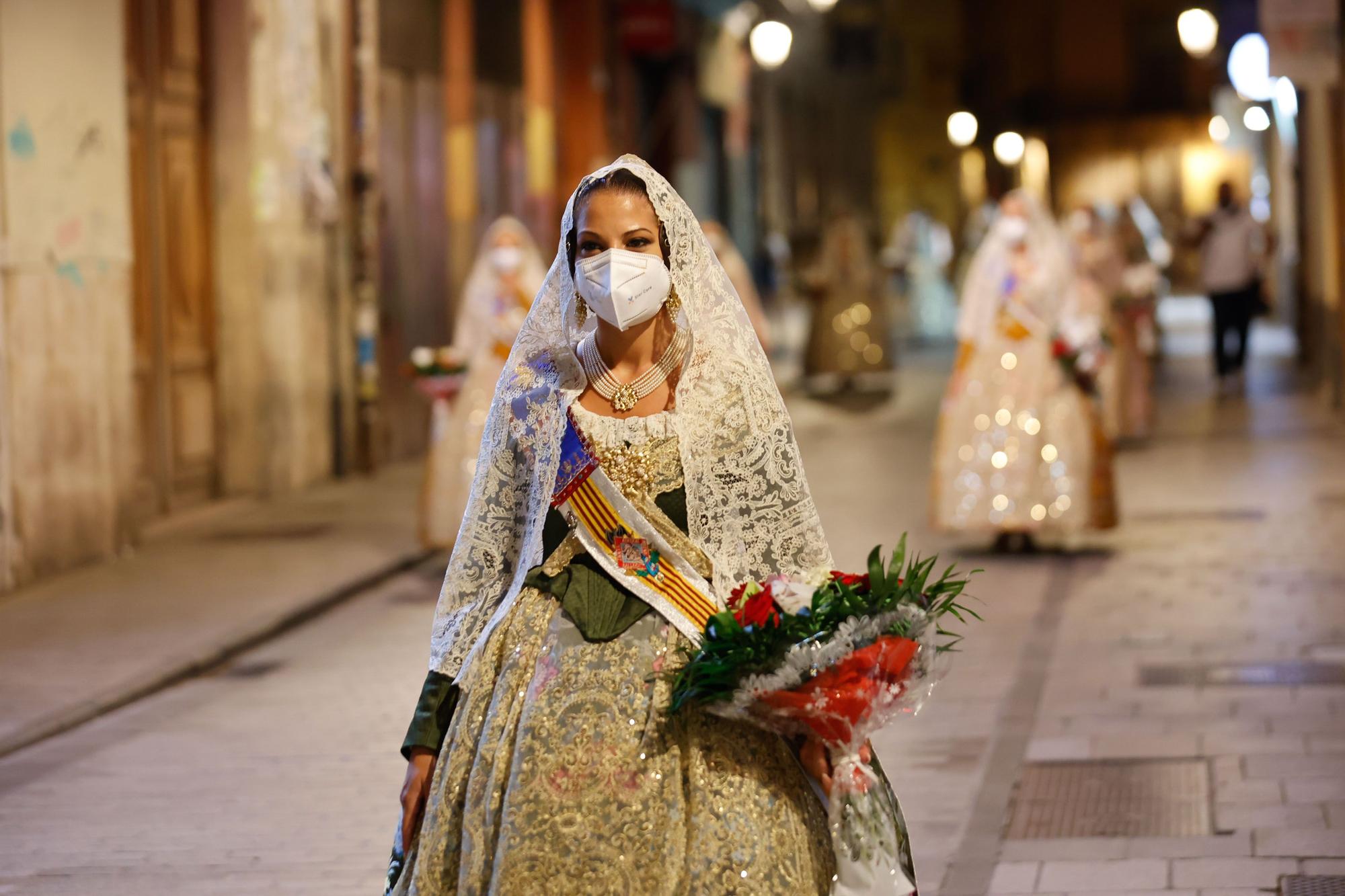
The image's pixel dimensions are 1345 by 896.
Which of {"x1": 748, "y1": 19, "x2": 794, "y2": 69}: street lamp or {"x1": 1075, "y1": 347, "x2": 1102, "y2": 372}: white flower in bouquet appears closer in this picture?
{"x1": 1075, "y1": 347, "x2": 1102, "y2": 372}: white flower in bouquet

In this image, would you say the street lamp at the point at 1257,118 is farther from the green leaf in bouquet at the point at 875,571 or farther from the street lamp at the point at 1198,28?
the green leaf in bouquet at the point at 875,571

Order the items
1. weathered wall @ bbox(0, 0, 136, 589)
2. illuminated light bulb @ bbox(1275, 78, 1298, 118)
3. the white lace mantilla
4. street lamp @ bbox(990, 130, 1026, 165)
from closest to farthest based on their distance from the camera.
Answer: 1. the white lace mantilla
2. weathered wall @ bbox(0, 0, 136, 589)
3. illuminated light bulb @ bbox(1275, 78, 1298, 118)
4. street lamp @ bbox(990, 130, 1026, 165)

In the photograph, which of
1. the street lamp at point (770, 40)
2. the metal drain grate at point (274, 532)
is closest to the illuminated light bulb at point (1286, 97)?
the street lamp at point (770, 40)

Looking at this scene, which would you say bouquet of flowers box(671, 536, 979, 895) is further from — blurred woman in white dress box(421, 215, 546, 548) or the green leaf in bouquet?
blurred woman in white dress box(421, 215, 546, 548)

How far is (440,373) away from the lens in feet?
39.9

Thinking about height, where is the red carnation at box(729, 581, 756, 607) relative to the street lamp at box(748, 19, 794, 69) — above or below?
below

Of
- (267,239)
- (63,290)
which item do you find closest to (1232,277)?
(267,239)

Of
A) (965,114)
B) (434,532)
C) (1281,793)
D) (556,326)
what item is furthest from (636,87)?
(556,326)

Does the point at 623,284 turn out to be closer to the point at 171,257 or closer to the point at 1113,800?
the point at 1113,800

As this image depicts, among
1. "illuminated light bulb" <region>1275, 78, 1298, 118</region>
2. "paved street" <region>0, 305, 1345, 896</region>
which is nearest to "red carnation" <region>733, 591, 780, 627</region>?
"paved street" <region>0, 305, 1345, 896</region>

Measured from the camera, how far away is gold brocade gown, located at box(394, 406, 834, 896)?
3697 mm

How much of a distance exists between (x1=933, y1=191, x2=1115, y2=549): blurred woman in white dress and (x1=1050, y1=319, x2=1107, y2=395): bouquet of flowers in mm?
20

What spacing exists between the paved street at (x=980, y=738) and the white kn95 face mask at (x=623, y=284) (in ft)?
7.85

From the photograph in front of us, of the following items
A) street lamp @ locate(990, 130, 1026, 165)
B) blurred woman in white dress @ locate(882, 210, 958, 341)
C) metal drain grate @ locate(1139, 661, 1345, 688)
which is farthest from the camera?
street lamp @ locate(990, 130, 1026, 165)
